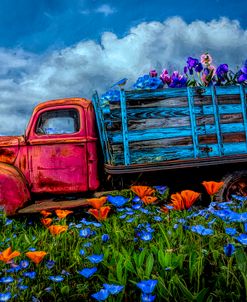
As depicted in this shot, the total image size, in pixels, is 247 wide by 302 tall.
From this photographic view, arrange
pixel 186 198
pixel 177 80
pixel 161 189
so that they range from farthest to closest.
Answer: pixel 177 80 → pixel 161 189 → pixel 186 198

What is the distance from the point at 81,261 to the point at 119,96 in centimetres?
284

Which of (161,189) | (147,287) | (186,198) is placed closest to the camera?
(147,287)

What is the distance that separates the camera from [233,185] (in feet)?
17.4

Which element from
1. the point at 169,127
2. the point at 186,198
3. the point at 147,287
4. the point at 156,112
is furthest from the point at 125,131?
the point at 147,287

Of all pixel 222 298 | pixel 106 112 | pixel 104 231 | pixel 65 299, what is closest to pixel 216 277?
pixel 222 298

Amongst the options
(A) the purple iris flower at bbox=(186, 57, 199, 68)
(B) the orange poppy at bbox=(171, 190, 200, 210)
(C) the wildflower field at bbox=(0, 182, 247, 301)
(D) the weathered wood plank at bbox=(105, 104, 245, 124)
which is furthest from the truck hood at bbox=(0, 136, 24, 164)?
(B) the orange poppy at bbox=(171, 190, 200, 210)

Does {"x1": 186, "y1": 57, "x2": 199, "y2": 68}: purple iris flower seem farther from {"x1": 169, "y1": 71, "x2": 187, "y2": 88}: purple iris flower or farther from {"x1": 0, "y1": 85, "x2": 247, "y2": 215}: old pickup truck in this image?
{"x1": 0, "y1": 85, "x2": 247, "y2": 215}: old pickup truck

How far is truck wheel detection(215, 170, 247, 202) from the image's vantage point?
16.9 ft

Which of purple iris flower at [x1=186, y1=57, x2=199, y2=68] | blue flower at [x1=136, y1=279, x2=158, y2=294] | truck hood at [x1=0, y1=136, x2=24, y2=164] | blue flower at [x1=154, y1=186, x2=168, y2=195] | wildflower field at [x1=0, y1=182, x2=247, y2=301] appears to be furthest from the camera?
purple iris flower at [x1=186, y1=57, x2=199, y2=68]

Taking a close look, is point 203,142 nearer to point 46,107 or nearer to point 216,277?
point 46,107

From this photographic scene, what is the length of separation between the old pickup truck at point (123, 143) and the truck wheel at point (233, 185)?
0.01 m

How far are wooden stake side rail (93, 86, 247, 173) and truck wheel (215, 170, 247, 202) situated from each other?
0.98ft

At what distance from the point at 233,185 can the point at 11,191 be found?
3040 mm

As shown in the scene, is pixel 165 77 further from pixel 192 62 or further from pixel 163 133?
pixel 163 133
